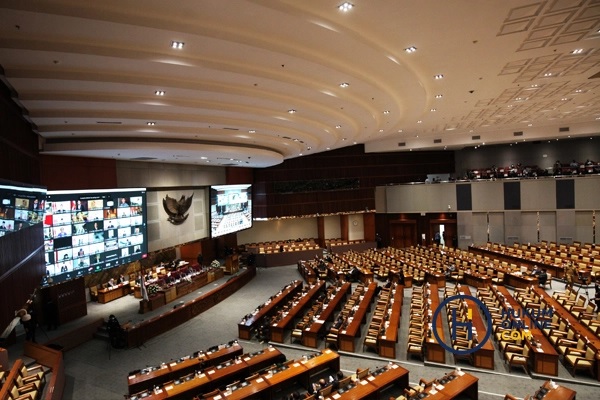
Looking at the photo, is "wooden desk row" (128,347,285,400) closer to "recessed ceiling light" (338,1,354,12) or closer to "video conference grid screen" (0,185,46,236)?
"video conference grid screen" (0,185,46,236)

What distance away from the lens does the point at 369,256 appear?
21.3 metres

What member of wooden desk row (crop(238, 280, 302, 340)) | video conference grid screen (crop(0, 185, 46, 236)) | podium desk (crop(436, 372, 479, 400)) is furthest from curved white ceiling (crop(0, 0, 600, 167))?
podium desk (crop(436, 372, 479, 400))

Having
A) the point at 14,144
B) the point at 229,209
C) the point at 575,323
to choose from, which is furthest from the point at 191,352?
the point at 575,323

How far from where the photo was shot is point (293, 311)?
12320mm

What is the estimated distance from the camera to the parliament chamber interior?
5.50 metres

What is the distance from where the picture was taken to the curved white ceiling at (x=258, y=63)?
4633mm

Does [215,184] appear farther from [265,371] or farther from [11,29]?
[11,29]

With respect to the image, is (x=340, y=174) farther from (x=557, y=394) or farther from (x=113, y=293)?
(x=557, y=394)

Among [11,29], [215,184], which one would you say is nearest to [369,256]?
[215,184]

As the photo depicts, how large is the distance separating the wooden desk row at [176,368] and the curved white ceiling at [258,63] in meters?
5.64

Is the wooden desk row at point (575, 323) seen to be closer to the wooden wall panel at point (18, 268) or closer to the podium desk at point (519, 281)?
the podium desk at point (519, 281)

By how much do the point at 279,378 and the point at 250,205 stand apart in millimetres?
14734

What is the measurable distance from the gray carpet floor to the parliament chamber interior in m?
0.08

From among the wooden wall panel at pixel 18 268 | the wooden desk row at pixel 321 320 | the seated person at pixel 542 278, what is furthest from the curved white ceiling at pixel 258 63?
the seated person at pixel 542 278
